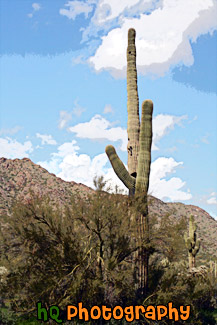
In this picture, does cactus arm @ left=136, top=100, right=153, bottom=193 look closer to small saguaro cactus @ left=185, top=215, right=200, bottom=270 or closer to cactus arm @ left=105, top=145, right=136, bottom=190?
cactus arm @ left=105, top=145, right=136, bottom=190

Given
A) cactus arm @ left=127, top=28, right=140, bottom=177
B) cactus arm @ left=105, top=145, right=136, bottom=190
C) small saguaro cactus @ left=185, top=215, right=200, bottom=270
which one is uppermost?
cactus arm @ left=127, top=28, right=140, bottom=177

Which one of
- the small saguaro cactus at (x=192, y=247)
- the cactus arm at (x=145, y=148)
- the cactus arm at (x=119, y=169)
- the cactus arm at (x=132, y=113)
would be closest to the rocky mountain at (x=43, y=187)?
the small saguaro cactus at (x=192, y=247)

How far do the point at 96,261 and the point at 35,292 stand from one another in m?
2.34

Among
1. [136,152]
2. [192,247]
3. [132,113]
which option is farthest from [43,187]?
[136,152]

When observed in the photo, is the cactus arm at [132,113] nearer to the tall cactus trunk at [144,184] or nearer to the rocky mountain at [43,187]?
the tall cactus trunk at [144,184]

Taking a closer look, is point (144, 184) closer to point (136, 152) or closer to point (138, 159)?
point (138, 159)

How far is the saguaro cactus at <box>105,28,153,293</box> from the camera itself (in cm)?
1466

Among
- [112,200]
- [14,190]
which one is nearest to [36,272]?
[112,200]

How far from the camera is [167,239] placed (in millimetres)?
14930

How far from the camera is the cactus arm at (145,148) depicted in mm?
15194

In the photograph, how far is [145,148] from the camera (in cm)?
1536

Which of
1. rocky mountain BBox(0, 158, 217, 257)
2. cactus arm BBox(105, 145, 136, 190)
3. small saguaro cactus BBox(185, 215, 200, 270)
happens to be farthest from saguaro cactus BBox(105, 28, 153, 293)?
rocky mountain BBox(0, 158, 217, 257)

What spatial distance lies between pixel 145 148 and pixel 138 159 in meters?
0.50

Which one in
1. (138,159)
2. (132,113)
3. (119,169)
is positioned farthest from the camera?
(132,113)
